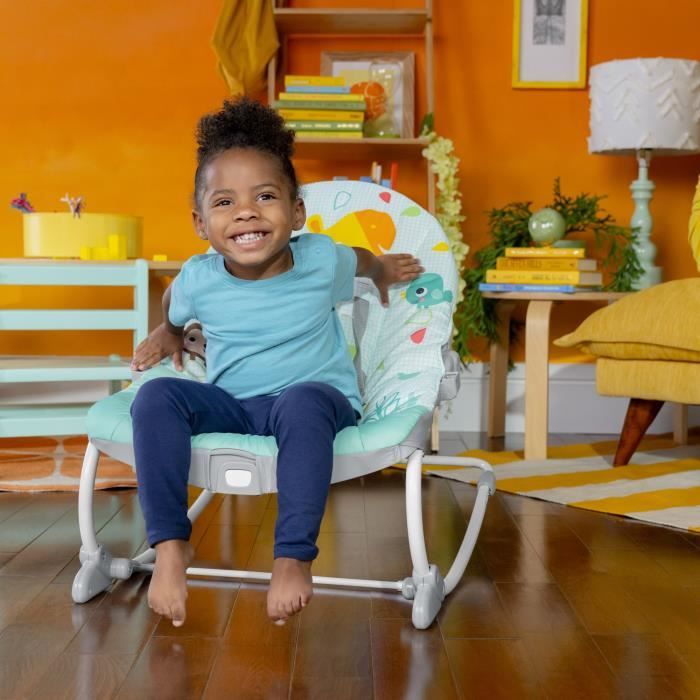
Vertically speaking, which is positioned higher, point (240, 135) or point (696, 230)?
point (240, 135)

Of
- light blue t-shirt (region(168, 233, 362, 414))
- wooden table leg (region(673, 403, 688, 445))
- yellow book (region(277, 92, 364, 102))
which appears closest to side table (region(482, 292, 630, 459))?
wooden table leg (region(673, 403, 688, 445))

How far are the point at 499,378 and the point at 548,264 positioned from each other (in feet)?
1.58

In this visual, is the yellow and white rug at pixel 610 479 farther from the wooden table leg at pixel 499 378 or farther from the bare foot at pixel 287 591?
the bare foot at pixel 287 591

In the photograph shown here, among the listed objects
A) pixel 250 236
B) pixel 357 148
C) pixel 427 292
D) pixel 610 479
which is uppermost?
pixel 357 148

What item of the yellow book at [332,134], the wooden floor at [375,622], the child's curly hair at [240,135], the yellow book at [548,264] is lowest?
the wooden floor at [375,622]

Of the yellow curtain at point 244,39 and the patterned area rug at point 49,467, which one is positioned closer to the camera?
the patterned area rug at point 49,467

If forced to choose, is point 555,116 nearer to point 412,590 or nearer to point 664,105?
point 664,105

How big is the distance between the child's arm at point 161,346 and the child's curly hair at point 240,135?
0.25 metres

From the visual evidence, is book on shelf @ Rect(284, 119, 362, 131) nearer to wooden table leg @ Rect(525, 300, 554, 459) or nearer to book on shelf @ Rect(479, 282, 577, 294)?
book on shelf @ Rect(479, 282, 577, 294)

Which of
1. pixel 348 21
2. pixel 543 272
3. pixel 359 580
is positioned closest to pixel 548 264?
pixel 543 272

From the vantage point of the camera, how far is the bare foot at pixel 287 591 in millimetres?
1418

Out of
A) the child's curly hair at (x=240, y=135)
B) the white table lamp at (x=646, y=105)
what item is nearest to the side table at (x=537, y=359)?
the white table lamp at (x=646, y=105)

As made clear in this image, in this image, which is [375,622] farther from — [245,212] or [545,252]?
[545,252]

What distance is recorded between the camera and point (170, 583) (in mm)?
1438
